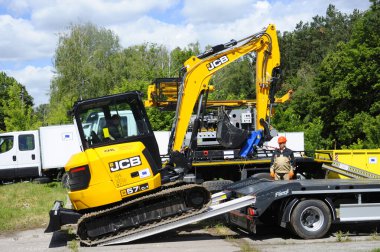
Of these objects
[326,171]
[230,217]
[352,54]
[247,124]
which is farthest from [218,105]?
[352,54]

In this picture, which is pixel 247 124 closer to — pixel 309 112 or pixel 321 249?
pixel 321 249

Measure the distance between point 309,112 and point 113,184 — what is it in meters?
43.9

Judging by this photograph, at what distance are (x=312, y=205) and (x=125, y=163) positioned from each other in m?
3.45

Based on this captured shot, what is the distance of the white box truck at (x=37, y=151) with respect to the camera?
884 inches

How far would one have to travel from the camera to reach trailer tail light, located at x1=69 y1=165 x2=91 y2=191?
948cm

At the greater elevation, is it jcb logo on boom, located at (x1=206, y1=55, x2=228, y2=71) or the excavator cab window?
jcb logo on boom, located at (x1=206, y1=55, x2=228, y2=71)

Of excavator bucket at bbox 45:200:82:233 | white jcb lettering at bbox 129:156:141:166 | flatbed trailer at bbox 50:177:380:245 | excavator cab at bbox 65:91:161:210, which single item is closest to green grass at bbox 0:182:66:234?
excavator bucket at bbox 45:200:82:233

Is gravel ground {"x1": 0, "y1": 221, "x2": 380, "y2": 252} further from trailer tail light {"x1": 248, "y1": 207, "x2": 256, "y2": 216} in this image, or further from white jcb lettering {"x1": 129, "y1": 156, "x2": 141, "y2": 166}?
white jcb lettering {"x1": 129, "y1": 156, "x2": 141, "y2": 166}

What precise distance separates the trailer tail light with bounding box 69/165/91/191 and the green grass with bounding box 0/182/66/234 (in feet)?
10.7

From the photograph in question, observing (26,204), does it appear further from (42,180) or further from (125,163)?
(125,163)

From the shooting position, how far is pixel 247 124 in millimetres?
16188

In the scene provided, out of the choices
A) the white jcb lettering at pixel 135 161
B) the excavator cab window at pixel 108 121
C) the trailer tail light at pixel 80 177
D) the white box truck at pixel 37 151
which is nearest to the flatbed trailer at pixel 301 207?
the trailer tail light at pixel 80 177

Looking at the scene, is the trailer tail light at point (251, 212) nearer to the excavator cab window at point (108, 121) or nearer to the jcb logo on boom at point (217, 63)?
the excavator cab window at point (108, 121)

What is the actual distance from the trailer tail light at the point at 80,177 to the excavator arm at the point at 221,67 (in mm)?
5043
